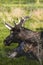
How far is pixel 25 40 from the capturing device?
2867 mm

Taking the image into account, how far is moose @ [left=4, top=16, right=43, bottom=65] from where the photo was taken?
283 centimetres

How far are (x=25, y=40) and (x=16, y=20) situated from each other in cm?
34

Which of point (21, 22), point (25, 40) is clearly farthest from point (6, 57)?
point (21, 22)

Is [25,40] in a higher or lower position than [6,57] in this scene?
higher

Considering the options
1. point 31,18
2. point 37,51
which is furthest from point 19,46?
point 31,18

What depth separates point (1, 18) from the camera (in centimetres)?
285

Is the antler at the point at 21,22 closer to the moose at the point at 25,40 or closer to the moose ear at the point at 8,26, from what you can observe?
the moose at the point at 25,40

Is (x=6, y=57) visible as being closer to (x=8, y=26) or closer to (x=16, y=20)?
(x=8, y=26)

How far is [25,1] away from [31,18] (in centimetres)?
28

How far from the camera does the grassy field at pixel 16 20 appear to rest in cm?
282

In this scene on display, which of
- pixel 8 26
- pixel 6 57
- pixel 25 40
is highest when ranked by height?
pixel 8 26

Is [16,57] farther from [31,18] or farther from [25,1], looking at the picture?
[25,1]

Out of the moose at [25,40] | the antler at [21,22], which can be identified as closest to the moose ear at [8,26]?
the moose at [25,40]

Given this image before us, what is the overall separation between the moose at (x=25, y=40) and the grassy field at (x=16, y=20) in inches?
2.2
